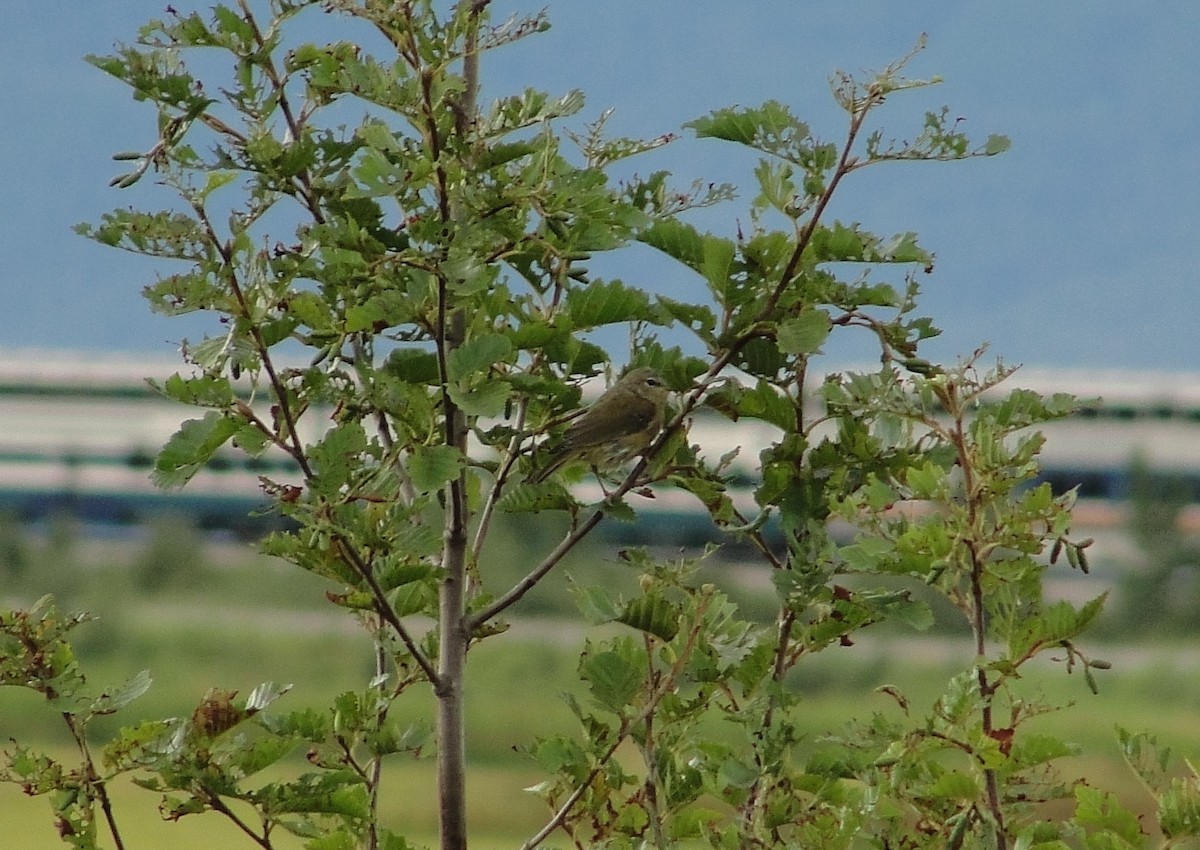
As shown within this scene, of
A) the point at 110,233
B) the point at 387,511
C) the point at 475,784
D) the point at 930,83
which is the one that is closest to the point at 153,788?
the point at 387,511

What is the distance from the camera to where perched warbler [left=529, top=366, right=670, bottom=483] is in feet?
6.04

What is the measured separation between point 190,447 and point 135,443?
1302 cm

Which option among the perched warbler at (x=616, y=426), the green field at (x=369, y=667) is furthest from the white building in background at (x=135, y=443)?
the perched warbler at (x=616, y=426)

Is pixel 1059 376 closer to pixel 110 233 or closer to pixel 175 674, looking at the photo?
pixel 175 674

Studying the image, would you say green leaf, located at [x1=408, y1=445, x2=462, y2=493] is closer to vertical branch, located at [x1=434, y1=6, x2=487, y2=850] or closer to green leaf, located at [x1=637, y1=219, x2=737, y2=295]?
vertical branch, located at [x1=434, y1=6, x2=487, y2=850]

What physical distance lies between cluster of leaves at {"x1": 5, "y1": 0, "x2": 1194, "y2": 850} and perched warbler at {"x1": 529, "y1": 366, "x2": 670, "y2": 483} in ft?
0.37

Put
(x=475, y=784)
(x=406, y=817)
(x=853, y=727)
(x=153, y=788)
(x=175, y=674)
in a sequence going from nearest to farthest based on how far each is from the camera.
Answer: (x=853, y=727) < (x=153, y=788) < (x=406, y=817) < (x=475, y=784) < (x=175, y=674)

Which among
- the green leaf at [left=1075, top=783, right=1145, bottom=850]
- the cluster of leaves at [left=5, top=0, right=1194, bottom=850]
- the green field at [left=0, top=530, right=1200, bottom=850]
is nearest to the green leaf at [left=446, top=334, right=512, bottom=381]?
the cluster of leaves at [left=5, top=0, right=1194, bottom=850]

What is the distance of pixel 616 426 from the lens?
2062mm

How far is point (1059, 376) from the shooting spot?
1402cm

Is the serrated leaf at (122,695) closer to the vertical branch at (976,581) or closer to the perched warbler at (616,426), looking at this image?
the perched warbler at (616,426)

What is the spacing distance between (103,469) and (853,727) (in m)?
14.1

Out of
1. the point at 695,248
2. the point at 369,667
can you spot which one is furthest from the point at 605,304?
the point at 369,667

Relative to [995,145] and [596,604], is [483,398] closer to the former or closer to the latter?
[596,604]
